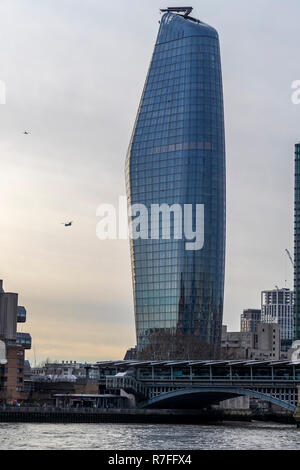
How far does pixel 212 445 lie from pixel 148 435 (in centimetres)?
1933

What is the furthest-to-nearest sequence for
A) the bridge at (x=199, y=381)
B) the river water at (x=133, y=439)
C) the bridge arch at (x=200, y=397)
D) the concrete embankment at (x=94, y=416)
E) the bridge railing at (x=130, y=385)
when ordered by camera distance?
1. the bridge railing at (x=130, y=385)
2. the bridge at (x=199, y=381)
3. the bridge arch at (x=200, y=397)
4. the concrete embankment at (x=94, y=416)
5. the river water at (x=133, y=439)

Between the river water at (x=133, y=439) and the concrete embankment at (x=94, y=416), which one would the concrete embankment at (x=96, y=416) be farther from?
the river water at (x=133, y=439)

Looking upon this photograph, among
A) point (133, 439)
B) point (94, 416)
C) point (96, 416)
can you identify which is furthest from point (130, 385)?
point (133, 439)

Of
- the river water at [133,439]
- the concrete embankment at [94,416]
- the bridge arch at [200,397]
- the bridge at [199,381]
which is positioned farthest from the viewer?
the bridge at [199,381]

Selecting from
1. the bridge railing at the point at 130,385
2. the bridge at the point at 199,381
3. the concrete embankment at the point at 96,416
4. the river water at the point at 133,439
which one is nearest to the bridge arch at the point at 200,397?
the bridge at the point at 199,381

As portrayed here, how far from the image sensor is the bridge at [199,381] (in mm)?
175500

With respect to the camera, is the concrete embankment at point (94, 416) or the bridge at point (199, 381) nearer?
the concrete embankment at point (94, 416)

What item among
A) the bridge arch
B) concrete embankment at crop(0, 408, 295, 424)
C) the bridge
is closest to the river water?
concrete embankment at crop(0, 408, 295, 424)

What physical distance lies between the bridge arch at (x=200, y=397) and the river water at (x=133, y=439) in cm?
3072

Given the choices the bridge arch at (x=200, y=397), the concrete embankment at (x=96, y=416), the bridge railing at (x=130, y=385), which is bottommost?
the concrete embankment at (x=96, y=416)

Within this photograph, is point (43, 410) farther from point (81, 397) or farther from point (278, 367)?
point (278, 367)

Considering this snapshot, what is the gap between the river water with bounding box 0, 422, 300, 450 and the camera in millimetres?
106750

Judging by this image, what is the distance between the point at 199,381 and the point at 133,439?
65286 mm
